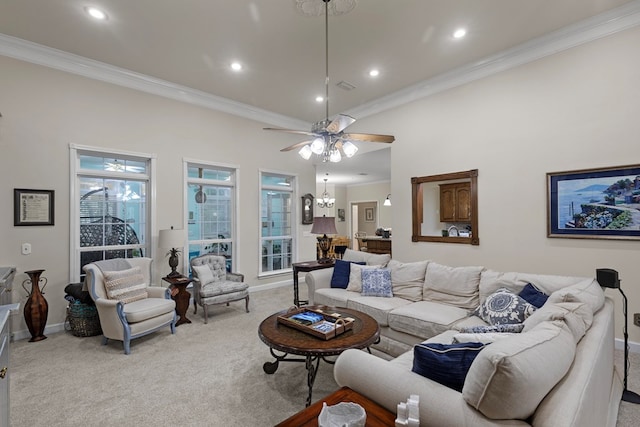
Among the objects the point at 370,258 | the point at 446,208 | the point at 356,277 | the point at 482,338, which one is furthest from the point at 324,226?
the point at 482,338

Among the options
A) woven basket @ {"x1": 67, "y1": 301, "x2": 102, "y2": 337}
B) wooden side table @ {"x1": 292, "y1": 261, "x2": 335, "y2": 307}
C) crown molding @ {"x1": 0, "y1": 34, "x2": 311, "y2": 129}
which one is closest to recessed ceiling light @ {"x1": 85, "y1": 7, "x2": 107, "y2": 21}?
crown molding @ {"x1": 0, "y1": 34, "x2": 311, "y2": 129}

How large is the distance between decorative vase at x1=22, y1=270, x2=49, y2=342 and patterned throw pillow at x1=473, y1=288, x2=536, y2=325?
4.73 metres

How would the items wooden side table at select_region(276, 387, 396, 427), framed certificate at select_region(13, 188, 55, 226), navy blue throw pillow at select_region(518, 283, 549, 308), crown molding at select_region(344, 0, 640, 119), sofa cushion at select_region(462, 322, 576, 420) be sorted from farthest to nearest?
framed certificate at select_region(13, 188, 55, 226) → crown molding at select_region(344, 0, 640, 119) → navy blue throw pillow at select_region(518, 283, 549, 308) → wooden side table at select_region(276, 387, 396, 427) → sofa cushion at select_region(462, 322, 576, 420)

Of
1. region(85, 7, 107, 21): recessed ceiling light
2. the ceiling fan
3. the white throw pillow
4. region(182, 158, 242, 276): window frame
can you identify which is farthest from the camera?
region(182, 158, 242, 276): window frame

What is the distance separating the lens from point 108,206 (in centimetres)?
431

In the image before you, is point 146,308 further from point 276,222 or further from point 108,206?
point 276,222

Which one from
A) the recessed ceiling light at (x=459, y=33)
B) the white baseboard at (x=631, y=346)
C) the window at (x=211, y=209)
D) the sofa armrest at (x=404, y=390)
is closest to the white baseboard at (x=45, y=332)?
the window at (x=211, y=209)

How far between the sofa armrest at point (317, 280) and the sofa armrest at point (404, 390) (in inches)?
94.7

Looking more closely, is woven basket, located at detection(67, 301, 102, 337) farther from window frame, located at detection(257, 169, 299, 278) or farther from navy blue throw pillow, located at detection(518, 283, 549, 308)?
navy blue throw pillow, located at detection(518, 283, 549, 308)

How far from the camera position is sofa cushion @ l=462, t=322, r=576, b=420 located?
1027 millimetres

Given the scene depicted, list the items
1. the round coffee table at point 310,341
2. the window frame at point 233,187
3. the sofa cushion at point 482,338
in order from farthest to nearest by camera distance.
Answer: the window frame at point 233,187 → the round coffee table at point 310,341 → the sofa cushion at point 482,338

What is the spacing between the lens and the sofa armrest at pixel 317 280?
157 inches

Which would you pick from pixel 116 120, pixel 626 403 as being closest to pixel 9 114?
pixel 116 120

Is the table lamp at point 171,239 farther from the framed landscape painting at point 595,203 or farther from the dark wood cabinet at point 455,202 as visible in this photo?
the dark wood cabinet at point 455,202
